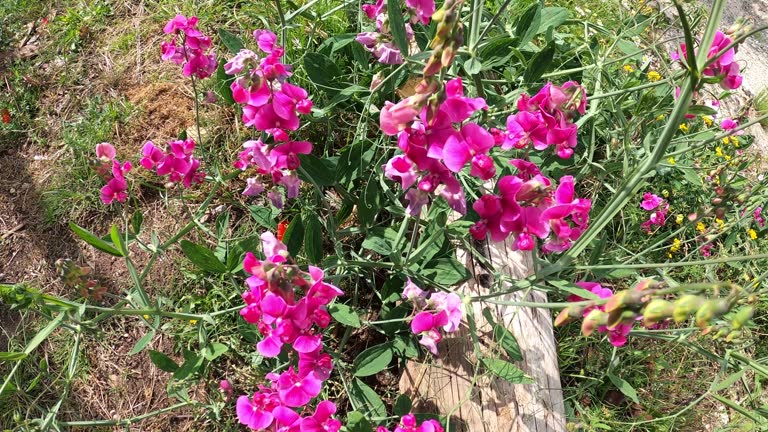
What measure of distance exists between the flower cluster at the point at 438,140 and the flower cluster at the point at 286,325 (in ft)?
1.00

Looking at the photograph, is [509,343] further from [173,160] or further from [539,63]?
[173,160]

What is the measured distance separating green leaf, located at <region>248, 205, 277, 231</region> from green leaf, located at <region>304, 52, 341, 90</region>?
1.50ft

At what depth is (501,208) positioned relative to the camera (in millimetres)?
1252

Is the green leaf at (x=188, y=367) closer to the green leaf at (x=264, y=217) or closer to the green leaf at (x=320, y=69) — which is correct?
the green leaf at (x=264, y=217)

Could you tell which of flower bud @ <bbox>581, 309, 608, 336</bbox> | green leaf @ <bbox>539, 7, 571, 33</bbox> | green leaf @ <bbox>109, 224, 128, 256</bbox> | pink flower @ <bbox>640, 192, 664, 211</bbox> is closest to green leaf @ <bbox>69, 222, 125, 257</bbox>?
green leaf @ <bbox>109, 224, 128, 256</bbox>

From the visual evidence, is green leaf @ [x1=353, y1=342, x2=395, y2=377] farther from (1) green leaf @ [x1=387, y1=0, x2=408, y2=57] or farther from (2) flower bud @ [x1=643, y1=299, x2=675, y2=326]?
(2) flower bud @ [x1=643, y1=299, x2=675, y2=326]

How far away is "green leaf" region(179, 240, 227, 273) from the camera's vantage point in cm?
150

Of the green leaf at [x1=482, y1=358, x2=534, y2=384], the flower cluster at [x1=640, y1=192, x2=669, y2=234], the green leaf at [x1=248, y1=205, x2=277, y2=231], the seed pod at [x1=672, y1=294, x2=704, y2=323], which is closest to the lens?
the seed pod at [x1=672, y1=294, x2=704, y2=323]

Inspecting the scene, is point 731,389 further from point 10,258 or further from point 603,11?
point 10,258

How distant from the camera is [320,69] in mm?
1844

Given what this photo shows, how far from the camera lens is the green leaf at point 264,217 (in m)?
1.93

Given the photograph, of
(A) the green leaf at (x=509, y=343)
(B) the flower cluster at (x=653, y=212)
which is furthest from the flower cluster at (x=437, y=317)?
(B) the flower cluster at (x=653, y=212)

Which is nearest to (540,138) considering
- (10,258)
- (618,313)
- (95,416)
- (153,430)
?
(618,313)

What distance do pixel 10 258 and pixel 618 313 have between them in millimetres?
2389
